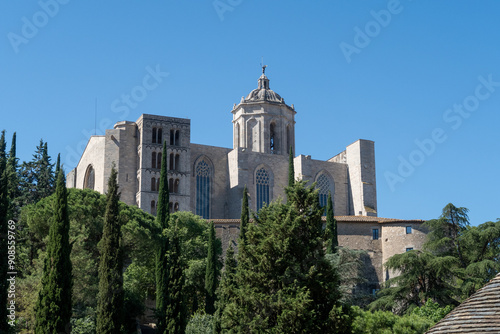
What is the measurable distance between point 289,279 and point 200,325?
1153 centimetres

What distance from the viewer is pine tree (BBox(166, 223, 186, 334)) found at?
87.5 ft

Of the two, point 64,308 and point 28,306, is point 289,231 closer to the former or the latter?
point 64,308

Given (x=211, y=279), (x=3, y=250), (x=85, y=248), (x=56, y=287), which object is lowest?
(x=56, y=287)

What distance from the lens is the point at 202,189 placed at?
55406mm

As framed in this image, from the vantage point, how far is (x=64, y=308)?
22.3 m

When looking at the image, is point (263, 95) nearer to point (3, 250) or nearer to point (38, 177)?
point (38, 177)

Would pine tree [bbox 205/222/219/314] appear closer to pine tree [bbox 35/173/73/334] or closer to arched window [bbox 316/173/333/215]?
pine tree [bbox 35/173/73/334]

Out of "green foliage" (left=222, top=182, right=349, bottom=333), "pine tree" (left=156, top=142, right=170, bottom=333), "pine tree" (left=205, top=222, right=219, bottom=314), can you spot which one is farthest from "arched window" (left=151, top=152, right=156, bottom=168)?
"green foliage" (left=222, top=182, right=349, bottom=333)

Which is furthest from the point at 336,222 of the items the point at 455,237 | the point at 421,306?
the point at 421,306

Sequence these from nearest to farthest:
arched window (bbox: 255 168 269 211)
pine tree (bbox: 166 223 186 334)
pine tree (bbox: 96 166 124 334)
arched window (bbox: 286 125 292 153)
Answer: pine tree (bbox: 96 166 124 334) → pine tree (bbox: 166 223 186 334) → arched window (bbox: 255 168 269 211) → arched window (bbox: 286 125 292 153)

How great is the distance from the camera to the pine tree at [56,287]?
2208 cm

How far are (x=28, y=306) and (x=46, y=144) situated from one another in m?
26.7

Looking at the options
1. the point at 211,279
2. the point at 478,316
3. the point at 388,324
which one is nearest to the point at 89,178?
the point at 211,279

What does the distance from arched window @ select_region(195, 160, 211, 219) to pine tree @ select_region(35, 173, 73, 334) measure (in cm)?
3168
